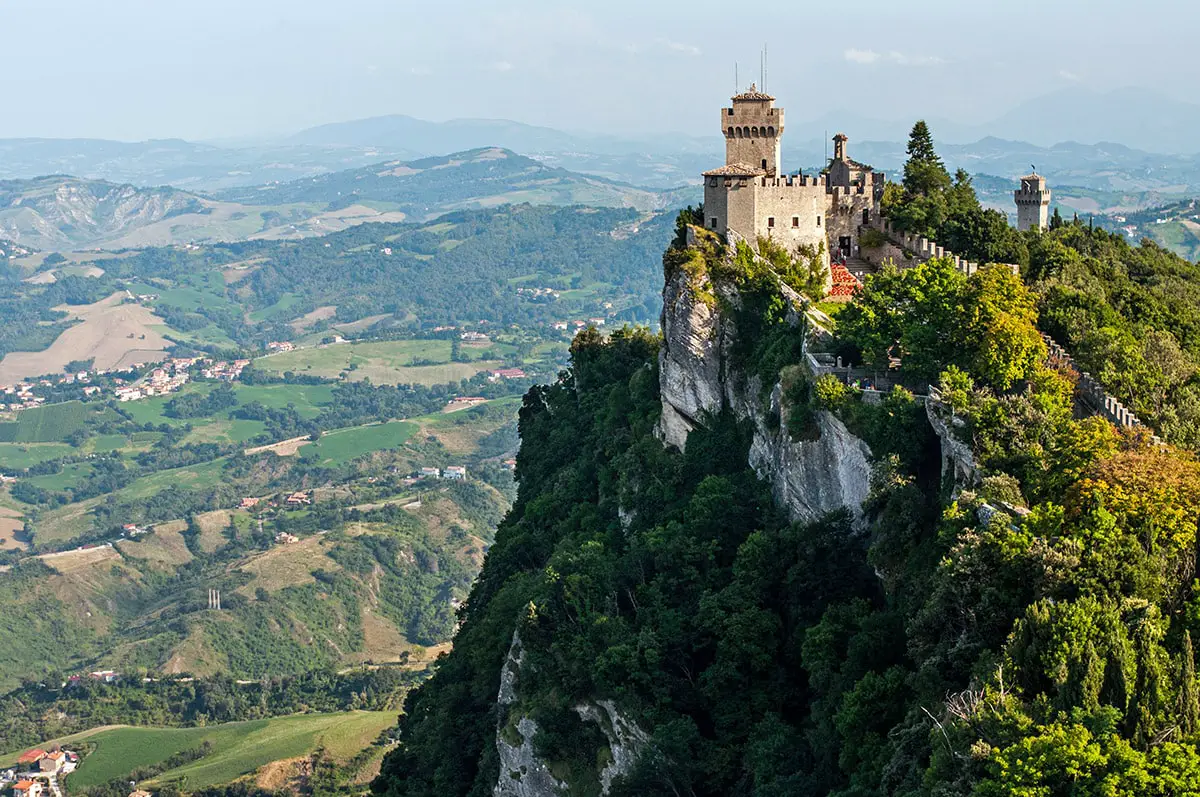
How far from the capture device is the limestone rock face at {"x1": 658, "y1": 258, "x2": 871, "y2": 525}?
4688 cm

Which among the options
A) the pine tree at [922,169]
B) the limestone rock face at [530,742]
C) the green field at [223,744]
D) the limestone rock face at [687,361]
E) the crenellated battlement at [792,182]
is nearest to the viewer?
the limestone rock face at [530,742]

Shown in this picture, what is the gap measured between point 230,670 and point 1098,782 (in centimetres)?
14646

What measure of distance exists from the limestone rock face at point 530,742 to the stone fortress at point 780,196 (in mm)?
20086

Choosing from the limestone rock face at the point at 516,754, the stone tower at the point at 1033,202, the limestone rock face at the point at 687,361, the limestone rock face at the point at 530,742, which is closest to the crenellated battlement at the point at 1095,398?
the limestone rock face at the point at 687,361

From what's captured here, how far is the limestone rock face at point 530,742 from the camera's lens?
49.1 metres

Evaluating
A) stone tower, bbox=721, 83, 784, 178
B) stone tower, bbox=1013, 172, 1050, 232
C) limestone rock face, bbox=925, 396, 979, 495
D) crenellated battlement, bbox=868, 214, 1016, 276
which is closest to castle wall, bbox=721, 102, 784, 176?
stone tower, bbox=721, 83, 784, 178

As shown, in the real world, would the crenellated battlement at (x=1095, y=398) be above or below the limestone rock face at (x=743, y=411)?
above

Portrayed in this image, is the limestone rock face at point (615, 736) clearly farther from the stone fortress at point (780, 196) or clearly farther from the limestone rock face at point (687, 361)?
the stone fortress at point (780, 196)

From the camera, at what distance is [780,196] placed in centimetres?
6319

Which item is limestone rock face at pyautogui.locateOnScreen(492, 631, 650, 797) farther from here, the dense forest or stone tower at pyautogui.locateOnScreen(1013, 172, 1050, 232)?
stone tower at pyautogui.locateOnScreen(1013, 172, 1050, 232)

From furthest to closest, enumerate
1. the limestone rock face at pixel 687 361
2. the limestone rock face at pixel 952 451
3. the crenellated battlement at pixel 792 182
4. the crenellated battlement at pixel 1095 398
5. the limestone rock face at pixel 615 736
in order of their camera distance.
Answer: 1. the crenellated battlement at pixel 792 182
2. the limestone rock face at pixel 687 361
3. the limestone rock face at pixel 615 736
4. the crenellated battlement at pixel 1095 398
5. the limestone rock face at pixel 952 451

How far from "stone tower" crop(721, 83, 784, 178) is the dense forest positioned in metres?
6.97

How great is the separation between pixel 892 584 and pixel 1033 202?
47.4 m

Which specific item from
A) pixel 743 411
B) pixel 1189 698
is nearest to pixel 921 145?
pixel 743 411
